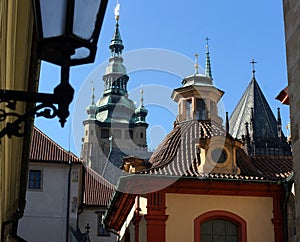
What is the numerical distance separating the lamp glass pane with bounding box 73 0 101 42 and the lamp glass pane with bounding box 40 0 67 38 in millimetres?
61

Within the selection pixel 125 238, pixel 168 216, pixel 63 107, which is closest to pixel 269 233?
pixel 168 216

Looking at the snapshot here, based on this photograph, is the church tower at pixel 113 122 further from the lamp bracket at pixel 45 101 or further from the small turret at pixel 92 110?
the lamp bracket at pixel 45 101

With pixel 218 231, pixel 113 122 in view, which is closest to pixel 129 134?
pixel 113 122

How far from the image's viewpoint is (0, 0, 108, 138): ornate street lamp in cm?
301

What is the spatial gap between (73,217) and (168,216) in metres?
13.5

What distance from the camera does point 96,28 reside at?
10.3ft

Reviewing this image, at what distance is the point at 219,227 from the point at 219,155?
7.47 feet

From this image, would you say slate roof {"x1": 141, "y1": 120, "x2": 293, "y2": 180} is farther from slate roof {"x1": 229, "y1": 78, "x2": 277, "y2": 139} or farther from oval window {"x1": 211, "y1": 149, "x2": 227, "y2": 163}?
slate roof {"x1": 229, "y1": 78, "x2": 277, "y2": 139}

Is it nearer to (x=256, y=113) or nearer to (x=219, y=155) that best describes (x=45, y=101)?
(x=219, y=155)

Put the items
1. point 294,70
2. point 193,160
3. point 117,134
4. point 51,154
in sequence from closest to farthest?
point 294,70 < point 193,160 < point 51,154 < point 117,134

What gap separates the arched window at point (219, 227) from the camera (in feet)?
62.0

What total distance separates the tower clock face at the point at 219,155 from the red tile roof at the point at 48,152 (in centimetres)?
1320

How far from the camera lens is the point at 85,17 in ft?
10.1

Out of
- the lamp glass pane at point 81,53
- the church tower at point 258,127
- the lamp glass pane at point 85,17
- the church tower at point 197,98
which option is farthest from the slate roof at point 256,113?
the lamp glass pane at point 85,17
